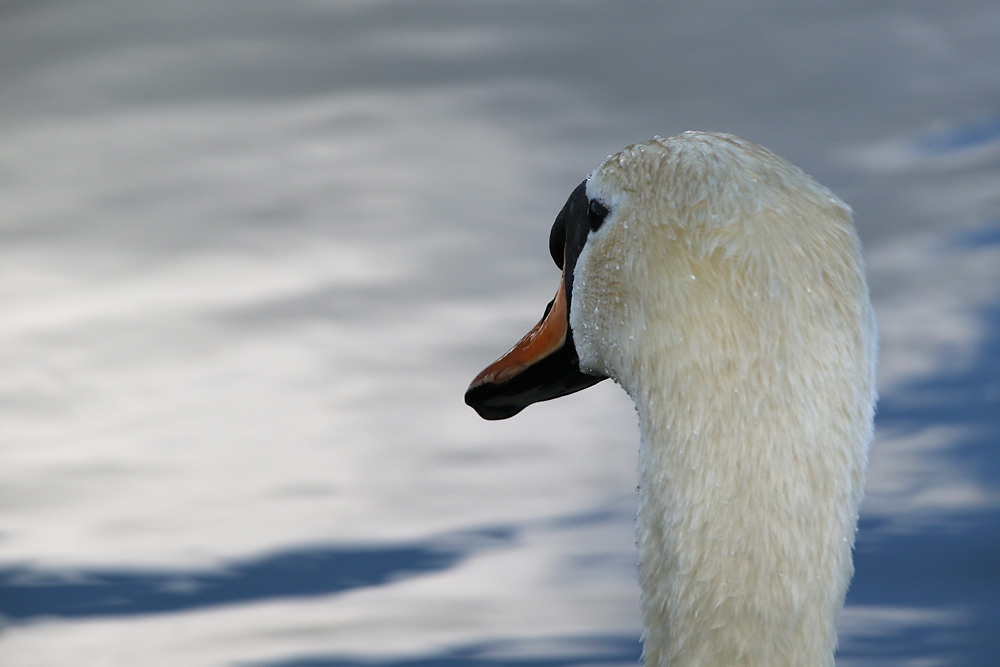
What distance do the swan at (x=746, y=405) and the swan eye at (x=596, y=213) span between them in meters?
0.40

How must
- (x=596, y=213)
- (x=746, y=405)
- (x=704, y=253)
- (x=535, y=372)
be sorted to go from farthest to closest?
1. (x=535, y=372)
2. (x=596, y=213)
3. (x=704, y=253)
4. (x=746, y=405)

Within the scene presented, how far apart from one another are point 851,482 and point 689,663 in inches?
28.7

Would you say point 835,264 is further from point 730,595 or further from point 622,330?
point 730,595

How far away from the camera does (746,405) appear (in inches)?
122

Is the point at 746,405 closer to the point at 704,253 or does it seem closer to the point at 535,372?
the point at 704,253

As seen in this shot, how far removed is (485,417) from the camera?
523 cm

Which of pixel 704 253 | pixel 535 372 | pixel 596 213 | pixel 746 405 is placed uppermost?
pixel 596 213

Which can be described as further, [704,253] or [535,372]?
[535,372]

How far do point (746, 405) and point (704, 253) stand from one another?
0.51 m

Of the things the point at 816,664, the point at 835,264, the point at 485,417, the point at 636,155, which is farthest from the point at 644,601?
the point at 485,417

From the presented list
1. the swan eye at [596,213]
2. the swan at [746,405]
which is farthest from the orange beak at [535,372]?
the swan at [746,405]

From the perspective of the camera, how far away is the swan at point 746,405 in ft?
10.0

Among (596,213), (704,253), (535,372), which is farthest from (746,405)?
(535,372)

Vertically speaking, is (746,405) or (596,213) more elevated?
(596,213)
